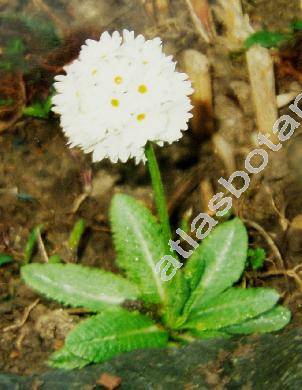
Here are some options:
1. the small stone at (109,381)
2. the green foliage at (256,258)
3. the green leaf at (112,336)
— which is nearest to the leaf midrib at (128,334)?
the green leaf at (112,336)

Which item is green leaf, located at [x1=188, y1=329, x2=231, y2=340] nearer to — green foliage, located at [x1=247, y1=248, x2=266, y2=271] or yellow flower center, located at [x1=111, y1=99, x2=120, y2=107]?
green foliage, located at [x1=247, y1=248, x2=266, y2=271]

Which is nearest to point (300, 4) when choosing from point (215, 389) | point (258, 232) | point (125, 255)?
point (258, 232)

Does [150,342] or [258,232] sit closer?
[150,342]

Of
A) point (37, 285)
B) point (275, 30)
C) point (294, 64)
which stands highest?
point (275, 30)

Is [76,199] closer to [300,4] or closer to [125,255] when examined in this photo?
[125,255]

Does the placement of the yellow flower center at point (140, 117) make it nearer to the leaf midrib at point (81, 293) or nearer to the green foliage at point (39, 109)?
the leaf midrib at point (81, 293)

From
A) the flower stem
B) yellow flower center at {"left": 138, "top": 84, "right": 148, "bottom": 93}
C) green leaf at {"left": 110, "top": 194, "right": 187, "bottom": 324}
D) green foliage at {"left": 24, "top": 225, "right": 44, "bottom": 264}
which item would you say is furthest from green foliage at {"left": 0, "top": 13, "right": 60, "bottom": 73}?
yellow flower center at {"left": 138, "top": 84, "right": 148, "bottom": 93}

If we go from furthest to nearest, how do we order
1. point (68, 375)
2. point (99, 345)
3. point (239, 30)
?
point (239, 30) → point (99, 345) → point (68, 375)

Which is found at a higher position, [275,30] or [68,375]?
[275,30]

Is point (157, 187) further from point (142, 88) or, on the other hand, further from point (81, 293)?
point (81, 293)
